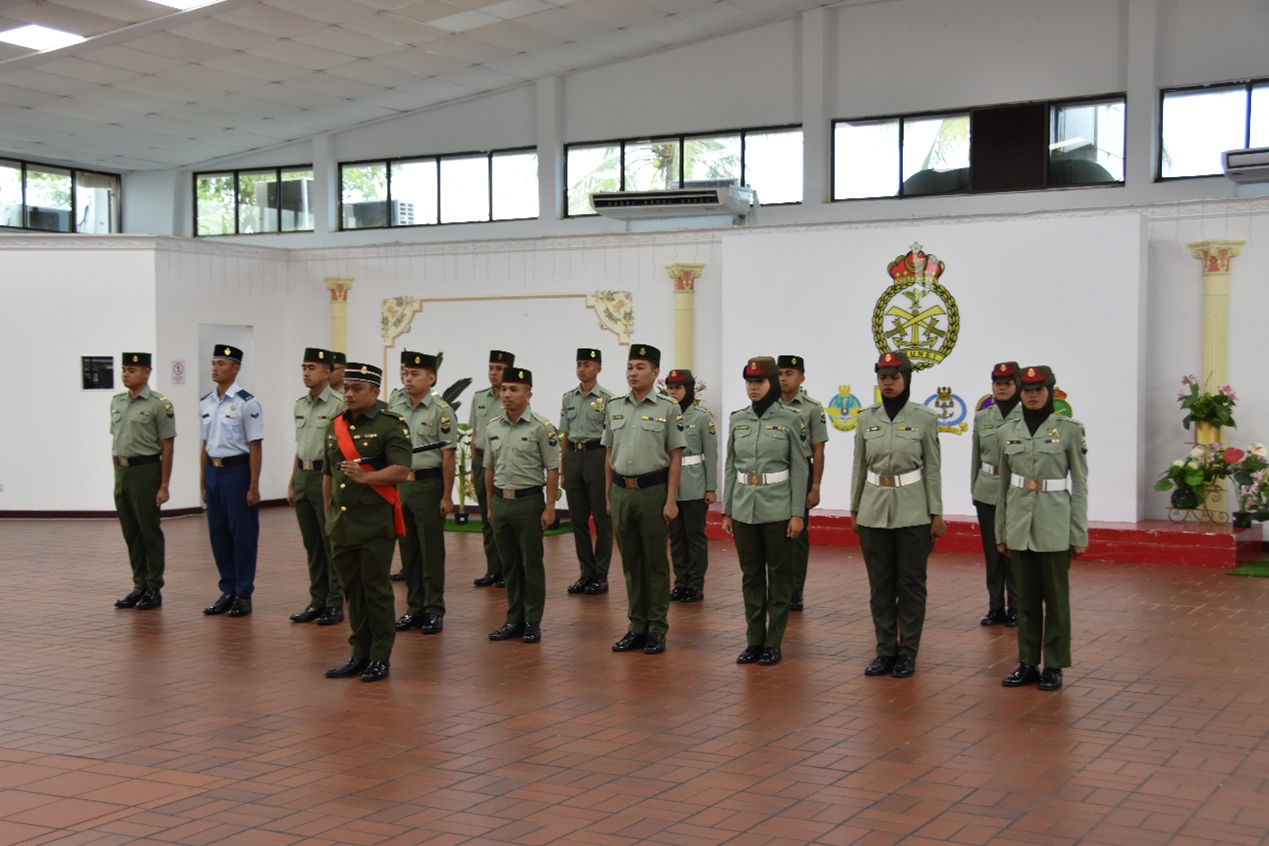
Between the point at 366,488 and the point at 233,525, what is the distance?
7.84 ft

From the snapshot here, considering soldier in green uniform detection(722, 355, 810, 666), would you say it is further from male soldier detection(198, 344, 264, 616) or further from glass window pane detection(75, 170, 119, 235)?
glass window pane detection(75, 170, 119, 235)

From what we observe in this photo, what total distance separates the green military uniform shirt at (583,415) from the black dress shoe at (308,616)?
230cm

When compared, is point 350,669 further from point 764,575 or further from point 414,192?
point 414,192

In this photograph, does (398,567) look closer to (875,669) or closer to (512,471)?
(512,471)

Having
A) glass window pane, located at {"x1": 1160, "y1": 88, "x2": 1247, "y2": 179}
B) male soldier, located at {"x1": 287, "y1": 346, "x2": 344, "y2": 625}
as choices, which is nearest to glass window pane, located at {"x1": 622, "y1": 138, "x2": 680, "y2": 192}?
glass window pane, located at {"x1": 1160, "y1": 88, "x2": 1247, "y2": 179}

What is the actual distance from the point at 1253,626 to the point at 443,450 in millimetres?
5045

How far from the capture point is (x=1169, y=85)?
13.6 metres

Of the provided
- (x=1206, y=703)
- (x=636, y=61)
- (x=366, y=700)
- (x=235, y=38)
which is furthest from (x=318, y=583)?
(x=636, y=61)

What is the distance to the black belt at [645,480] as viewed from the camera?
23.8ft

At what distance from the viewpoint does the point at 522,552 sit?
24.8 feet

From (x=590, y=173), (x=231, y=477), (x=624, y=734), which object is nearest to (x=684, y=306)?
(x=590, y=173)

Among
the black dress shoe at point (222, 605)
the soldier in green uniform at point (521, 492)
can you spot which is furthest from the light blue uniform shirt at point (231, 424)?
the soldier in green uniform at point (521, 492)

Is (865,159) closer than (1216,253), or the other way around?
(1216,253)

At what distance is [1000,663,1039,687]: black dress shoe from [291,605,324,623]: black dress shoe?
4239mm
